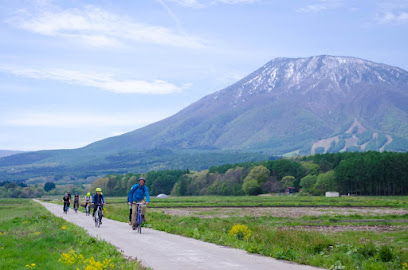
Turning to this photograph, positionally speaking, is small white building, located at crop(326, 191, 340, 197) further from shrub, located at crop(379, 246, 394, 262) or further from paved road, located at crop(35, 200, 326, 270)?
shrub, located at crop(379, 246, 394, 262)

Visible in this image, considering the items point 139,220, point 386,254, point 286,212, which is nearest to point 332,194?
point 286,212

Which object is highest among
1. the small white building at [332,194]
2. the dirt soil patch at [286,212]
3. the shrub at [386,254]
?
the shrub at [386,254]

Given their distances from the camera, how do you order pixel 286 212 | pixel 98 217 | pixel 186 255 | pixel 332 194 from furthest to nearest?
pixel 332 194, pixel 286 212, pixel 98 217, pixel 186 255

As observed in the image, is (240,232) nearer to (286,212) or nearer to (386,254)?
(386,254)

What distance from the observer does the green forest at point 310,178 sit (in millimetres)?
121188

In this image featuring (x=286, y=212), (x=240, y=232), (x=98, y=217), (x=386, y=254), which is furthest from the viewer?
(x=286, y=212)

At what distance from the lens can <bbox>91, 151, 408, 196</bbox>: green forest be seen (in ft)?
398

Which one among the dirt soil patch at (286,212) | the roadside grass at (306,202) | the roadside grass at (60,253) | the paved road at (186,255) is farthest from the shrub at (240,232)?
the roadside grass at (306,202)

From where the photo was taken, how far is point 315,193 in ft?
435

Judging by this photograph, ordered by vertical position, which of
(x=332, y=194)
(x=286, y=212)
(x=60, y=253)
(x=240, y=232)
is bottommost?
(x=332, y=194)

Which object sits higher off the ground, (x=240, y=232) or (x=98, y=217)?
(x=98, y=217)

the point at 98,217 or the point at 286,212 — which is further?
the point at 286,212

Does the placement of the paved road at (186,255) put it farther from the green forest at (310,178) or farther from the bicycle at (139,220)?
the green forest at (310,178)

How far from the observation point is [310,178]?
137625mm
